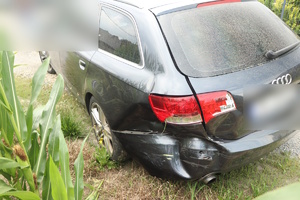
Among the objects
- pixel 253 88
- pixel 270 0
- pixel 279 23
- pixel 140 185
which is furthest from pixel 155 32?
pixel 270 0

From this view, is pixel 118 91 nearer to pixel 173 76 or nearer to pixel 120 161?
pixel 173 76

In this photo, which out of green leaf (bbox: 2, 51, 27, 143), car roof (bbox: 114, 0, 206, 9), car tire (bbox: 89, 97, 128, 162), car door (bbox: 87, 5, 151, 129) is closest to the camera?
green leaf (bbox: 2, 51, 27, 143)

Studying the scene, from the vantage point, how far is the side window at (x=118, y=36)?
242cm

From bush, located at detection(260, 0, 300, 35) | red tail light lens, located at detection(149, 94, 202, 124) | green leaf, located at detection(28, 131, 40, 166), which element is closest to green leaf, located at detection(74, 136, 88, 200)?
green leaf, located at detection(28, 131, 40, 166)

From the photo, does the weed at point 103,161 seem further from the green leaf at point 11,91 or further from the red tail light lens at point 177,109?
the green leaf at point 11,91

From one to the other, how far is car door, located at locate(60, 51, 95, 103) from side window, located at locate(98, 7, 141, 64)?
24 cm

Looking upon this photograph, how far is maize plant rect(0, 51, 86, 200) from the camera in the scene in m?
1.47

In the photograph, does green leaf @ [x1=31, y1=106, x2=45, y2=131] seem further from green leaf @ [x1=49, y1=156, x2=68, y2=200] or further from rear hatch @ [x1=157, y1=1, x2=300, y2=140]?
rear hatch @ [x1=157, y1=1, x2=300, y2=140]

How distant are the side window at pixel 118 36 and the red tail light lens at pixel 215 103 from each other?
0.64 meters

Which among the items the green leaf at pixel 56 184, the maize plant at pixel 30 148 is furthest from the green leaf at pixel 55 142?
the green leaf at pixel 56 184

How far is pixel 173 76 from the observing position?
2.05 m

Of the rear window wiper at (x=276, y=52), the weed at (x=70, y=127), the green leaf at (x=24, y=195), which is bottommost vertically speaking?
the weed at (x=70, y=127)

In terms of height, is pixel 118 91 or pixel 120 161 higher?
pixel 118 91

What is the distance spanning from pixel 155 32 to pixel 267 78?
87 centimetres
